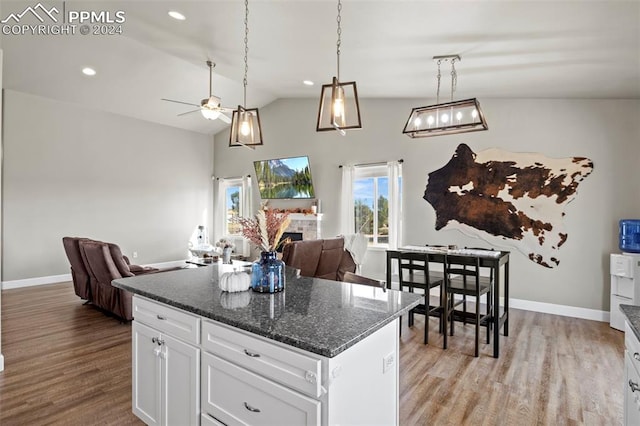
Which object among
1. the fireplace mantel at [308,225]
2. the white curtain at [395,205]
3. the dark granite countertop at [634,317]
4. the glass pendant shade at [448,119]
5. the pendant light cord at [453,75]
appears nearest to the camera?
the dark granite countertop at [634,317]

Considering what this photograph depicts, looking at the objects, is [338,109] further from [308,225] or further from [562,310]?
[308,225]

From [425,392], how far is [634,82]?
399cm

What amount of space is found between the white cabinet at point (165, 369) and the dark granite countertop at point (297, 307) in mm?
125

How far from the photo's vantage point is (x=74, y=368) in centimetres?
311

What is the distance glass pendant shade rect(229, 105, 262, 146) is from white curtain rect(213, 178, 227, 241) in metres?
6.66

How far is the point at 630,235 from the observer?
425 cm

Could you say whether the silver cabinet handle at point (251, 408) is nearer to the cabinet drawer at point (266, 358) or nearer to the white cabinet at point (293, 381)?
the white cabinet at point (293, 381)

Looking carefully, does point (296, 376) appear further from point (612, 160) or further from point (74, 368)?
point (612, 160)

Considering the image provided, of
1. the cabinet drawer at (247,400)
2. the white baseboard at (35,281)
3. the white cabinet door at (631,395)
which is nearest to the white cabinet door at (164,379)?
the cabinet drawer at (247,400)

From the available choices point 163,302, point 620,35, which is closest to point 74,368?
point 163,302

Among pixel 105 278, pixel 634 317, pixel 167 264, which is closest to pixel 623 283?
pixel 634 317

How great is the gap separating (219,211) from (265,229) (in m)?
7.80

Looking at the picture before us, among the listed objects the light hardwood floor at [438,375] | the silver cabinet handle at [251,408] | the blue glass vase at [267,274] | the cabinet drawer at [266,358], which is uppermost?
the blue glass vase at [267,274]

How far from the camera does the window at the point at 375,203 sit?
20.5 ft
